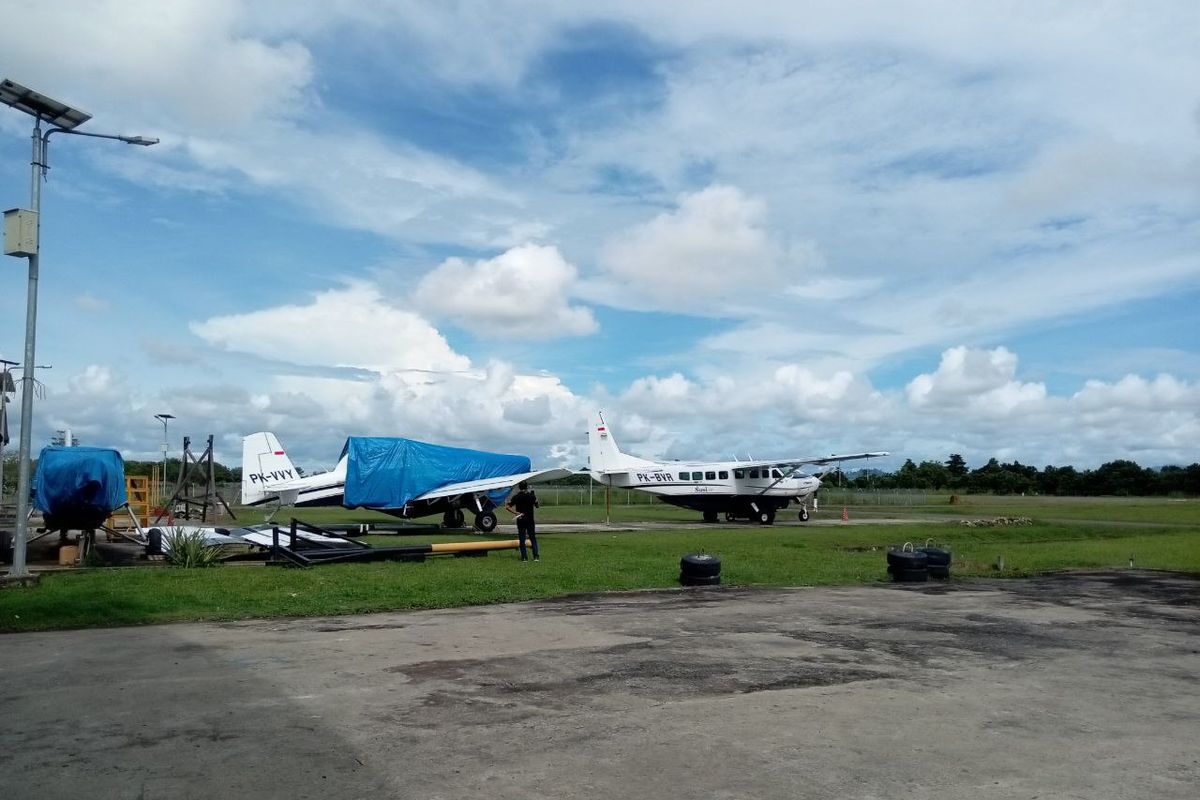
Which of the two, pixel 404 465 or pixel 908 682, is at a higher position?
pixel 404 465

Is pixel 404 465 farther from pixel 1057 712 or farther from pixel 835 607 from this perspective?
pixel 1057 712

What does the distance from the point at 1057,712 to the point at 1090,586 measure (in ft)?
33.6

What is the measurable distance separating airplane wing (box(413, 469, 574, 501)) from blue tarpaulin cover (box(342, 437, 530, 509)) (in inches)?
6.9

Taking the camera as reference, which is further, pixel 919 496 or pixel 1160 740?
pixel 919 496

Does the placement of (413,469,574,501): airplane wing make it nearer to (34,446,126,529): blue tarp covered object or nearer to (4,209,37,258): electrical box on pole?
(34,446,126,529): blue tarp covered object

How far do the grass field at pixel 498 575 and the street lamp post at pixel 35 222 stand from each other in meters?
1.14

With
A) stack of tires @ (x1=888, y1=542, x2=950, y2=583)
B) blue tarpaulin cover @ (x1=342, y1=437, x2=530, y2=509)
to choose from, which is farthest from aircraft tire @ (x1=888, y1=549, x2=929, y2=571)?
blue tarpaulin cover @ (x1=342, y1=437, x2=530, y2=509)

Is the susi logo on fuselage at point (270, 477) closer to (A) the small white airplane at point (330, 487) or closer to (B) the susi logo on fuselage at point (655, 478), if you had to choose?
A: (A) the small white airplane at point (330, 487)

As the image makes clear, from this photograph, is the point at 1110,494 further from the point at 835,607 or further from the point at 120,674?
the point at 120,674

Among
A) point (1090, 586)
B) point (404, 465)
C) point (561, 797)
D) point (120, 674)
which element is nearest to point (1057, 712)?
point (561, 797)

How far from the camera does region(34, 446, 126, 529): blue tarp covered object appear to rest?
62.1ft

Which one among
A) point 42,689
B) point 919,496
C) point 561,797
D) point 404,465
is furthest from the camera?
point 919,496

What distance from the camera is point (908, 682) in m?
8.10

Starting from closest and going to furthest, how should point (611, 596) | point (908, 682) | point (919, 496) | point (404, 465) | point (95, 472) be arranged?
point (908, 682), point (611, 596), point (95, 472), point (404, 465), point (919, 496)
